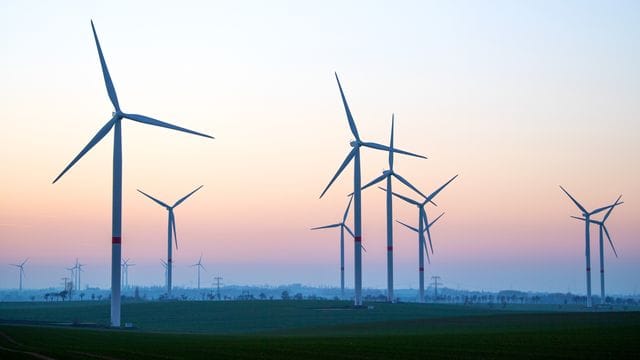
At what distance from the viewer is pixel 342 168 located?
116188mm

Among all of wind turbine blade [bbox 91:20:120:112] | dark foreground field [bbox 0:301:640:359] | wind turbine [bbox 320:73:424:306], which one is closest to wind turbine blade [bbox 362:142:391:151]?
wind turbine [bbox 320:73:424:306]

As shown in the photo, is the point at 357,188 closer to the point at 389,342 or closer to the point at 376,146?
the point at 376,146

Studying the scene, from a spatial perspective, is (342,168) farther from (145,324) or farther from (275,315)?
(145,324)

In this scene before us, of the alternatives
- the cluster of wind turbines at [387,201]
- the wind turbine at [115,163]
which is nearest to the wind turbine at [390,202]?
the cluster of wind turbines at [387,201]

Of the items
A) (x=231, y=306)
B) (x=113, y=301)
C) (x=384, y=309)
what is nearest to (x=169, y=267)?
(x=231, y=306)

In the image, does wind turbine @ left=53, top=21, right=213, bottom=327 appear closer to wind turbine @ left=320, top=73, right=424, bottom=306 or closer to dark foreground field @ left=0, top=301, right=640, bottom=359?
dark foreground field @ left=0, top=301, right=640, bottom=359

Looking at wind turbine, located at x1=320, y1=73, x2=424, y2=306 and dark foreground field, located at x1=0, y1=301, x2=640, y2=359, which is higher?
wind turbine, located at x1=320, y1=73, x2=424, y2=306

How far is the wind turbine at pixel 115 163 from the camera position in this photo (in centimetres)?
8431

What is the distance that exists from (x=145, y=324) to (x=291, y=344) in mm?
64282

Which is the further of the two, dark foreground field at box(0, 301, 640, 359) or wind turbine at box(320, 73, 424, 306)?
wind turbine at box(320, 73, 424, 306)

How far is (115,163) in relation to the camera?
86.2 m

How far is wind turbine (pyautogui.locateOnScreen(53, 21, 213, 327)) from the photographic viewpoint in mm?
84312

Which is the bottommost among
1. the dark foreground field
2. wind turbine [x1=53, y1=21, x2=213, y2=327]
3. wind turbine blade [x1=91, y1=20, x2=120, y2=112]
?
the dark foreground field

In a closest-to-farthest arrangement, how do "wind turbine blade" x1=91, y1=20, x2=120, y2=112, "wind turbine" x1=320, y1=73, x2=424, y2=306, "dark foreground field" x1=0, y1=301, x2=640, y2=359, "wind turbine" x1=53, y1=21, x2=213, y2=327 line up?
"dark foreground field" x1=0, y1=301, x2=640, y2=359, "wind turbine" x1=53, y1=21, x2=213, y2=327, "wind turbine blade" x1=91, y1=20, x2=120, y2=112, "wind turbine" x1=320, y1=73, x2=424, y2=306
